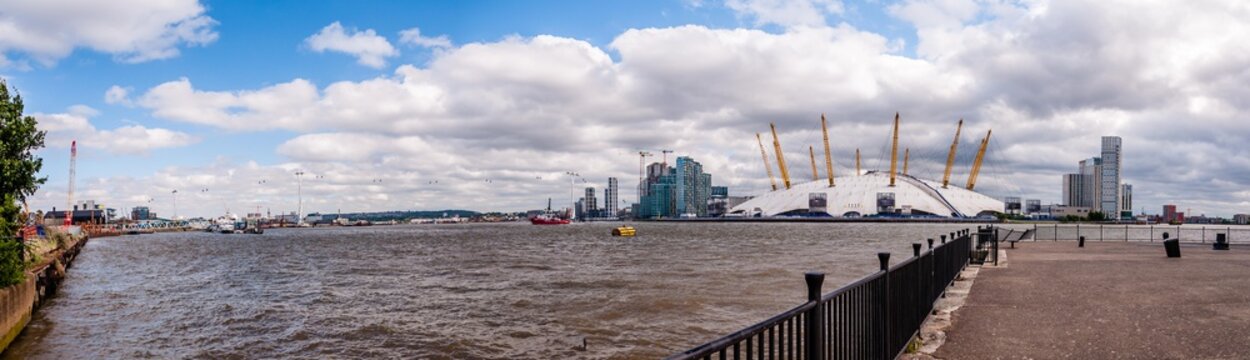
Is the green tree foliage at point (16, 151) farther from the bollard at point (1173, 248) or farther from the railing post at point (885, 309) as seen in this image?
the bollard at point (1173, 248)

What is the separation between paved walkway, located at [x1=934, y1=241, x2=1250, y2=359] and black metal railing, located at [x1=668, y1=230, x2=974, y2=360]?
805 mm

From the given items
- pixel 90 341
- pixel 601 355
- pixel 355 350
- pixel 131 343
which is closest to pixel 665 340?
pixel 601 355

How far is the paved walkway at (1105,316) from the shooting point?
9.09 m

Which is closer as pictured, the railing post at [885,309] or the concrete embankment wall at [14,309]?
the railing post at [885,309]

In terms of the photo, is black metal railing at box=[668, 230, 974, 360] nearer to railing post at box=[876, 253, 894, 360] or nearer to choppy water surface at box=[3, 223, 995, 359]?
railing post at box=[876, 253, 894, 360]

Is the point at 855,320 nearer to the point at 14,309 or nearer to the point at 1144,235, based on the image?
the point at 14,309

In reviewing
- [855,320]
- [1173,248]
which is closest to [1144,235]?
[1173,248]

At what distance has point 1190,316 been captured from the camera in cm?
1148

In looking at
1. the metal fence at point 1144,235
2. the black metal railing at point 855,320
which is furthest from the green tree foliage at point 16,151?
the metal fence at point 1144,235

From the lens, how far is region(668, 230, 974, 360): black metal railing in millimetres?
4453

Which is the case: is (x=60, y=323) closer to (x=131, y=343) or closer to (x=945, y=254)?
(x=131, y=343)

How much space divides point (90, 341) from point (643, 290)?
1710cm

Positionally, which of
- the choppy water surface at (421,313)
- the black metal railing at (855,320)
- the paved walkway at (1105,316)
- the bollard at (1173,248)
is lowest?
the choppy water surface at (421,313)

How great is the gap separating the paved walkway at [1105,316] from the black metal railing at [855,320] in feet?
2.64
